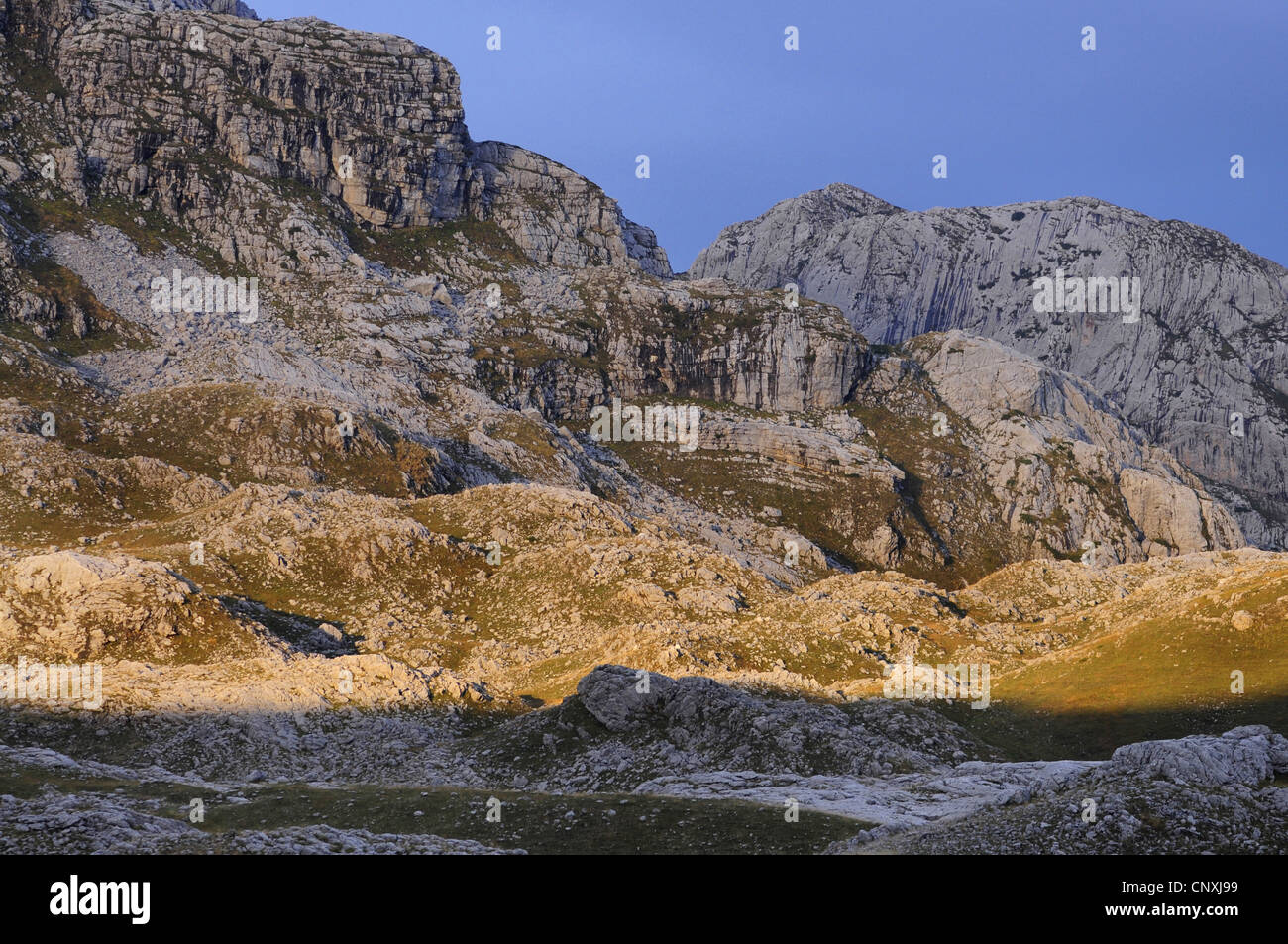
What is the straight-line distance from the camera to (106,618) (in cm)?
6256

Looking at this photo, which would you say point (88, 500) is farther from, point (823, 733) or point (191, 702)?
point (823, 733)

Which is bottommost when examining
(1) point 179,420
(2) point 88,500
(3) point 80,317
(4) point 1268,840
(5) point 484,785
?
(5) point 484,785

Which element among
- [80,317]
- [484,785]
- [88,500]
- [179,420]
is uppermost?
[80,317]

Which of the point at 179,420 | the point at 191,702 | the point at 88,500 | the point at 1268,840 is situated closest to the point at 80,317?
the point at 179,420

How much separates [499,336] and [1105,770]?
176 m

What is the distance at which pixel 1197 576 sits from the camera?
8556 cm
